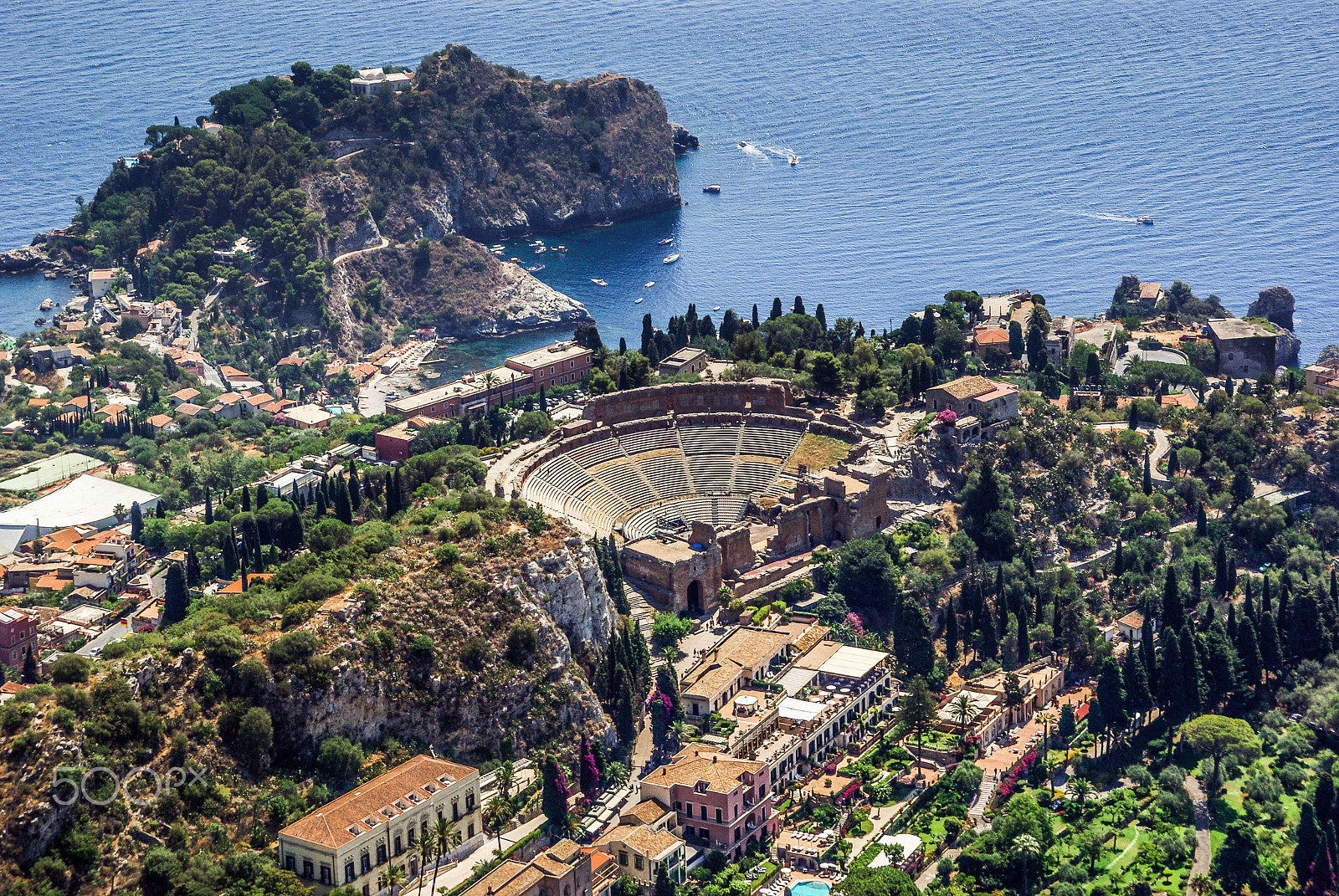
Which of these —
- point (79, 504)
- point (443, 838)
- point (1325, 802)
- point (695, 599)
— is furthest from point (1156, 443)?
point (79, 504)

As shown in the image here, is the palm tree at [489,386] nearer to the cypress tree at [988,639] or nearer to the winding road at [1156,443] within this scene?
the winding road at [1156,443]

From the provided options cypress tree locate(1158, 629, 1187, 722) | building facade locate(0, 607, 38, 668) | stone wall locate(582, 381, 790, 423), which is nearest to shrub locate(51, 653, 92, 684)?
building facade locate(0, 607, 38, 668)

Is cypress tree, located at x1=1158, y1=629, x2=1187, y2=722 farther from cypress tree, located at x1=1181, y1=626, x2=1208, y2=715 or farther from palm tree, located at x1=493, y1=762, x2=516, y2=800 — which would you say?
palm tree, located at x1=493, y1=762, x2=516, y2=800

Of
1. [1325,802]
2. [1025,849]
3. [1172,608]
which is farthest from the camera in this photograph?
[1172,608]

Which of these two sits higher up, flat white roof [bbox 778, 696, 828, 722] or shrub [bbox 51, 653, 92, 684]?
shrub [bbox 51, 653, 92, 684]

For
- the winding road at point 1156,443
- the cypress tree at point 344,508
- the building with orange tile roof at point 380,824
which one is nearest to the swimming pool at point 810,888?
the building with orange tile roof at point 380,824

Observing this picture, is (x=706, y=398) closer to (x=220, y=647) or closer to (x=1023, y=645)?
(x=1023, y=645)
